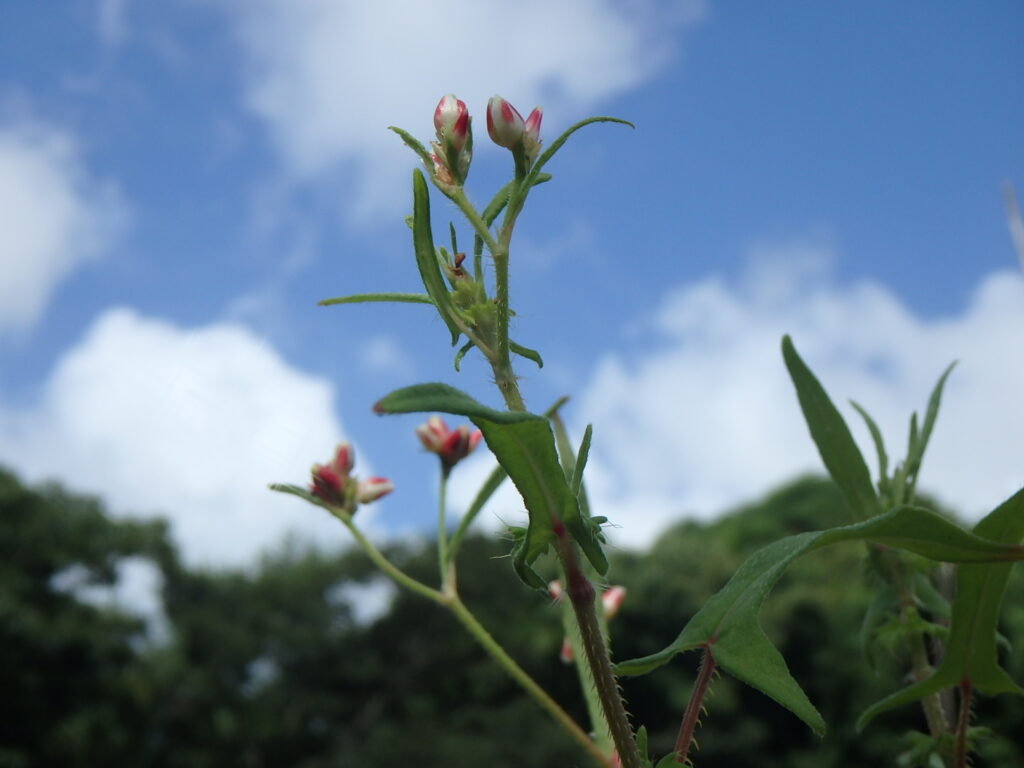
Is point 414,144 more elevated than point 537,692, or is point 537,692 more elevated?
point 414,144

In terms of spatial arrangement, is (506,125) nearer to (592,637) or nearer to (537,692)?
(592,637)

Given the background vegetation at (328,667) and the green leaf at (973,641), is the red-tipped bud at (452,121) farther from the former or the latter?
the background vegetation at (328,667)

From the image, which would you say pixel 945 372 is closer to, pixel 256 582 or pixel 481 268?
pixel 481 268

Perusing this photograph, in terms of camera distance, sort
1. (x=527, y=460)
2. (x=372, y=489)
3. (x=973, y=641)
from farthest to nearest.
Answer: (x=372, y=489)
(x=973, y=641)
(x=527, y=460)

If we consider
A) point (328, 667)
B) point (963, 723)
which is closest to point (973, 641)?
point (963, 723)

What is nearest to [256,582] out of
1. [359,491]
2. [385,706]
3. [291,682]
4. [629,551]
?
[291,682]

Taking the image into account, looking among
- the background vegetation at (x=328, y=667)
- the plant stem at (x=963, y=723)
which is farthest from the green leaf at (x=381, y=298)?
the background vegetation at (x=328, y=667)
